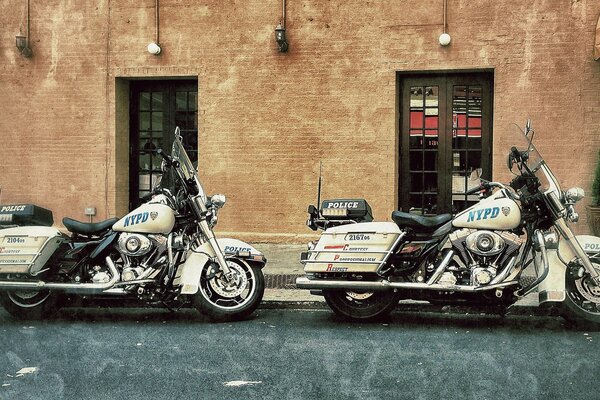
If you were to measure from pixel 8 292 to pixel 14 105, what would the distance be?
697 centimetres

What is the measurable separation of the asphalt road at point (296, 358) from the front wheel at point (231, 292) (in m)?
0.13

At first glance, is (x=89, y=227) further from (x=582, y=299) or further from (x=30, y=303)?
(x=582, y=299)

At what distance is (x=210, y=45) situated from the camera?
12.6 meters

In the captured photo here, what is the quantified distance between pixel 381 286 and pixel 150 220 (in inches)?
81.6

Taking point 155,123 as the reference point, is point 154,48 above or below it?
above

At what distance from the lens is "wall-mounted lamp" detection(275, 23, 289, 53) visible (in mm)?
12031

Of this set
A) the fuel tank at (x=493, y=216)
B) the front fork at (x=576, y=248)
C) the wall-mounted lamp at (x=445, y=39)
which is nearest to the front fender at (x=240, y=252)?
the fuel tank at (x=493, y=216)

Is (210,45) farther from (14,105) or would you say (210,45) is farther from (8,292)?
(8,292)

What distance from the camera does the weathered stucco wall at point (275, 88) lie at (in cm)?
1158

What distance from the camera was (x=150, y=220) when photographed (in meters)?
6.88

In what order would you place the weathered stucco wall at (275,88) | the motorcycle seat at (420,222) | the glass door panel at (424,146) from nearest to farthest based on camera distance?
the motorcycle seat at (420,222) → the weathered stucco wall at (275,88) → the glass door panel at (424,146)

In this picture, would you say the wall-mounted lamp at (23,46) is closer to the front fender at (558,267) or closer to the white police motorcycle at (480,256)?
the white police motorcycle at (480,256)

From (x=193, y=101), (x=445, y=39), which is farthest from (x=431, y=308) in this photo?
(x=193, y=101)

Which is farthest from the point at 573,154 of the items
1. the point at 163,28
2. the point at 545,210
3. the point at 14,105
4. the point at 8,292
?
the point at 14,105
